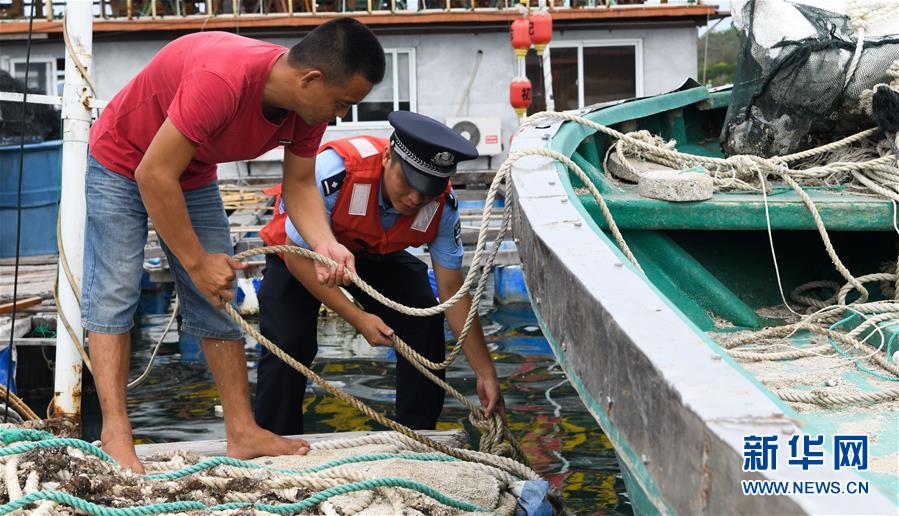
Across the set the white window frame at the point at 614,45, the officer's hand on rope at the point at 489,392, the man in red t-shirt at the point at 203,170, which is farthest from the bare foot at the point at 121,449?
the white window frame at the point at 614,45

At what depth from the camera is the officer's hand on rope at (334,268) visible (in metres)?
3.11

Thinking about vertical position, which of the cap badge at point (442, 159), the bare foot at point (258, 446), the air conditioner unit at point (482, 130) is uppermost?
the cap badge at point (442, 159)

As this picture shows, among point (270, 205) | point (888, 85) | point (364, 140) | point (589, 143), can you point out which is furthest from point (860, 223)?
point (270, 205)

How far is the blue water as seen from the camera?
190 inches

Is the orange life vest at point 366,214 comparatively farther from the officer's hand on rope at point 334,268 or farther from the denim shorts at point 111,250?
the denim shorts at point 111,250

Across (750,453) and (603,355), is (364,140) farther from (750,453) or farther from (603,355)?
(750,453)

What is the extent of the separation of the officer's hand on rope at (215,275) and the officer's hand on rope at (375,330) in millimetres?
590

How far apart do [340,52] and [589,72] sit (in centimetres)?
1279

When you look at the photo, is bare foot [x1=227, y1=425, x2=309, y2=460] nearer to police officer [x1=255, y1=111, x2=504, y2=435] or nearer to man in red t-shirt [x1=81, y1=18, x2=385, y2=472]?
Answer: man in red t-shirt [x1=81, y1=18, x2=385, y2=472]

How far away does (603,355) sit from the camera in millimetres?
1875

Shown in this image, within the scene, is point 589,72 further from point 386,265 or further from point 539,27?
point 386,265

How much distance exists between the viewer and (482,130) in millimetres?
14539

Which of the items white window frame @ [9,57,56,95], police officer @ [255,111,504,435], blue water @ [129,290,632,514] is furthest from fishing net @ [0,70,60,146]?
police officer @ [255,111,504,435]

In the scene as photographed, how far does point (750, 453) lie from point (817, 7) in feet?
9.82
